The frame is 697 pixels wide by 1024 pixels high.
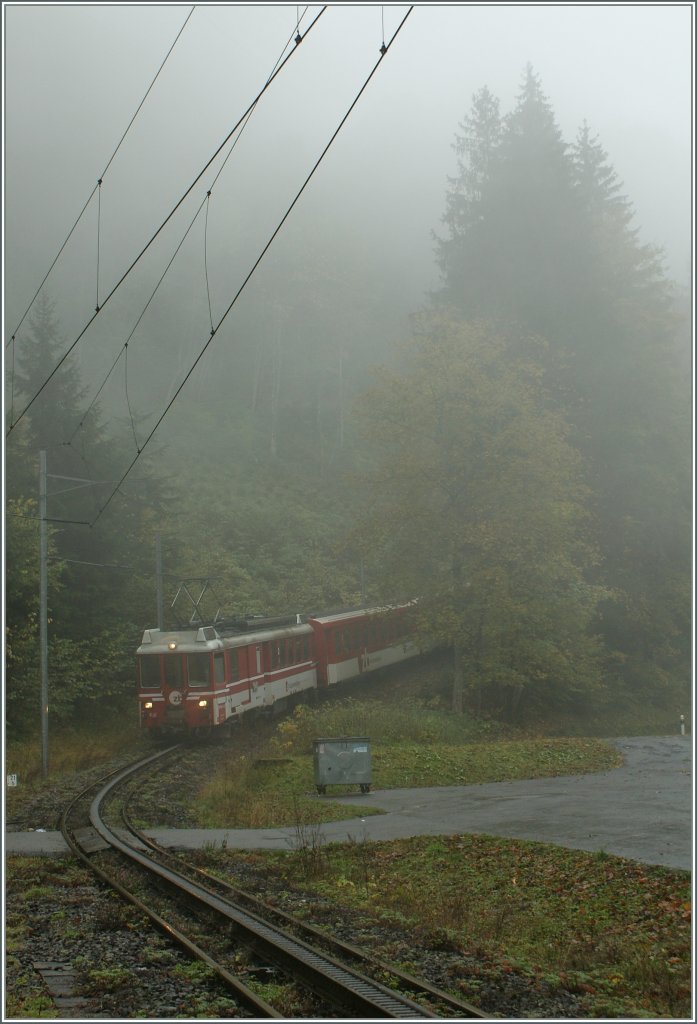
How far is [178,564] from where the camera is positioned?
30500 millimetres

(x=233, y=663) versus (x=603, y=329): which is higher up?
(x=603, y=329)

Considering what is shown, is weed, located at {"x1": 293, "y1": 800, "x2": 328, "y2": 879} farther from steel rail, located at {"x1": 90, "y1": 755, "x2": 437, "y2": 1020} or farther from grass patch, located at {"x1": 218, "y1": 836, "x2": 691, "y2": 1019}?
steel rail, located at {"x1": 90, "y1": 755, "x2": 437, "y2": 1020}

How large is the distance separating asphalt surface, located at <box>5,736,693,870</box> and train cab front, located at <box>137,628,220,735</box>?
6.19 metres

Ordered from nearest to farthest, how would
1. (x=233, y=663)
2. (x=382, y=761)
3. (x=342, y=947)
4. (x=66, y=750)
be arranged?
1. (x=342, y=947)
2. (x=382, y=761)
3. (x=233, y=663)
4. (x=66, y=750)

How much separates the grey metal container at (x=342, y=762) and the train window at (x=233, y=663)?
20.8 ft

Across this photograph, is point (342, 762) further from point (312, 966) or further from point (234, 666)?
point (312, 966)

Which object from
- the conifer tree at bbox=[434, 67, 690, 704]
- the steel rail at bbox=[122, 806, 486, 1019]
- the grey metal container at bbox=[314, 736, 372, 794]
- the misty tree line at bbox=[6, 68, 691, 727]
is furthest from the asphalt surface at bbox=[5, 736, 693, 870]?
the conifer tree at bbox=[434, 67, 690, 704]

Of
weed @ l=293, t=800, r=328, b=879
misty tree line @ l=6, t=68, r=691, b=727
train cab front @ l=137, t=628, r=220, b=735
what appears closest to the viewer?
weed @ l=293, t=800, r=328, b=879

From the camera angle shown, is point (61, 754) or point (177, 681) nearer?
point (177, 681)

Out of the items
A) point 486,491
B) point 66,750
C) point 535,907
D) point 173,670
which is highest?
point 486,491

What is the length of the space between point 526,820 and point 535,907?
3.95m

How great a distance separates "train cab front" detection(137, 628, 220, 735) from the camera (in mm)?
20844

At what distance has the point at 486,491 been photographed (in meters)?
24.9

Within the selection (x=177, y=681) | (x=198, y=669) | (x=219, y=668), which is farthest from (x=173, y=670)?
Result: (x=219, y=668)
